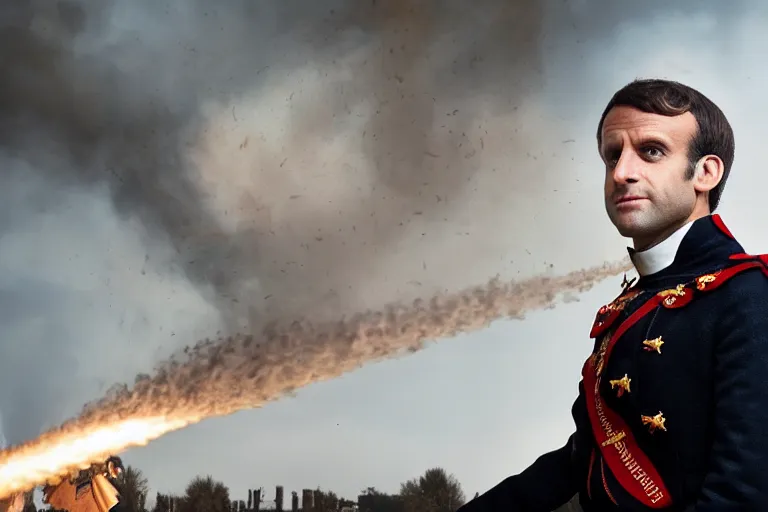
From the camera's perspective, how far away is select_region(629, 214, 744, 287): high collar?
194 centimetres

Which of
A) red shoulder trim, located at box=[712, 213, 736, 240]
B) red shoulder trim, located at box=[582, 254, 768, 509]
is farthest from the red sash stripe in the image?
red shoulder trim, located at box=[712, 213, 736, 240]

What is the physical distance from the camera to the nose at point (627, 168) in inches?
77.7

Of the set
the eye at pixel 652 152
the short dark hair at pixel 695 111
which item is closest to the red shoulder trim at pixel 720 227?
the short dark hair at pixel 695 111

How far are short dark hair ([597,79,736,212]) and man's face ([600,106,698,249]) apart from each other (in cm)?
2

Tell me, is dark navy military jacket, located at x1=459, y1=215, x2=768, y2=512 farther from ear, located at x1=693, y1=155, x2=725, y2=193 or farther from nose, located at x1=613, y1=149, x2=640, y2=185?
nose, located at x1=613, y1=149, x2=640, y2=185

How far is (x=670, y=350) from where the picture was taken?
1.83m

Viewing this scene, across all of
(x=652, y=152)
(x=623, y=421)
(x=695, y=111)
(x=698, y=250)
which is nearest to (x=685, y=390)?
(x=623, y=421)

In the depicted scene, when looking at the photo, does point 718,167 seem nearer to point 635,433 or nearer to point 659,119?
point 659,119

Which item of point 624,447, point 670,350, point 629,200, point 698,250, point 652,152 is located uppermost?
point 652,152

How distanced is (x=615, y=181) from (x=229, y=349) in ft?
41.3

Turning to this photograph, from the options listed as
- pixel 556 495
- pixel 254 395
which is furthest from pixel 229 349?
pixel 556 495

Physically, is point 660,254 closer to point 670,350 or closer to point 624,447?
point 670,350

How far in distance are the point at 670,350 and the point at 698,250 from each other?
0.30 meters

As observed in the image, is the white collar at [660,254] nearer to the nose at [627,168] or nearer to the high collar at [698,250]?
the high collar at [698,250]
